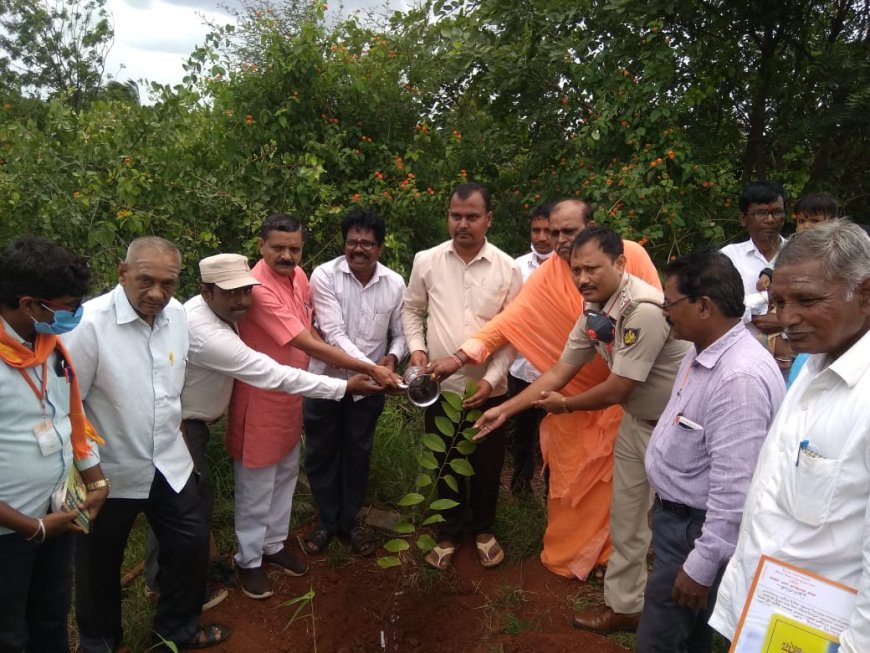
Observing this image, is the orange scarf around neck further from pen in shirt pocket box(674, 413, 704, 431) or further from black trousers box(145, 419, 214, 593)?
pen in shirt pocket box(674, 413, 704, 431)

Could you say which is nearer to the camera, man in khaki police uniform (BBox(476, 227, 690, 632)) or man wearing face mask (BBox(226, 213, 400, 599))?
man in khaki police uniform (BBox(476, 227, 690, 632))

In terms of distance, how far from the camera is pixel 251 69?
5.18 metres

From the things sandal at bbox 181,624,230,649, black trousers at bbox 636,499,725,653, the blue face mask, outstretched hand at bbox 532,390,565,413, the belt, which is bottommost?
sandal at bbox 181,624,230,649

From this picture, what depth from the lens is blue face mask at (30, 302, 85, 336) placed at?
6.32ft

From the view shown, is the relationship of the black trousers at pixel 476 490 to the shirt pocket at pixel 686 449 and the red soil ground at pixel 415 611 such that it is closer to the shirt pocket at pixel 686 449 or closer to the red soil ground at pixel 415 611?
the red soil ground at pixel 415 611

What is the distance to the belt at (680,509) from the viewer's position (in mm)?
2008

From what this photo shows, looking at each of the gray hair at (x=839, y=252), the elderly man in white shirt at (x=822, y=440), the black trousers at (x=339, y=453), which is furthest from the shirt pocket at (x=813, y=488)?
the black trousers at (x=339, y=453)

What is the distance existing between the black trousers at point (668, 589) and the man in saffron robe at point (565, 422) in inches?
39.8

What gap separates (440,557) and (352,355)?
1.13 m

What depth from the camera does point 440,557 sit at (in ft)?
11.0

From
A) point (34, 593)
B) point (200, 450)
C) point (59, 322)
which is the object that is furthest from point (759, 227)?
point (34, 593)

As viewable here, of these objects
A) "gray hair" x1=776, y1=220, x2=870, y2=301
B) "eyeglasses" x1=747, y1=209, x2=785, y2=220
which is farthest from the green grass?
"gray hair" x1=776, y1=220, x2=870, y2=301

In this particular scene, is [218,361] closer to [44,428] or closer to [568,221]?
[44,428]

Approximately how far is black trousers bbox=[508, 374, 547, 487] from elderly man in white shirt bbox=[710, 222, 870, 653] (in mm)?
2626
